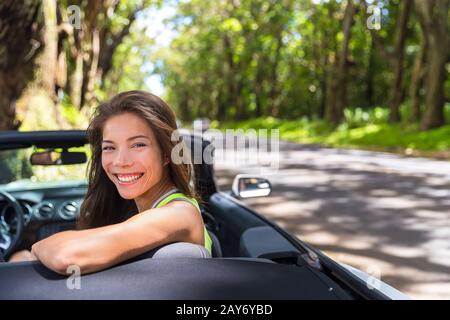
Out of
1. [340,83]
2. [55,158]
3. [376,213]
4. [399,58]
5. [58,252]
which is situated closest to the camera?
[58,252]

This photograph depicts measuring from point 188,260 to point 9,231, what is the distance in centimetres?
279

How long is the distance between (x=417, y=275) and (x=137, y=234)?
451 centimetres

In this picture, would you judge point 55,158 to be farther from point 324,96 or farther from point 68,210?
point 324,96

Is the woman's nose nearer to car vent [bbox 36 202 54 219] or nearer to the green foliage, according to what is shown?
car vent [bbox 36 202 54 219]

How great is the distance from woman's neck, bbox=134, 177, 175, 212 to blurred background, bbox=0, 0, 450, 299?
11.5 ft

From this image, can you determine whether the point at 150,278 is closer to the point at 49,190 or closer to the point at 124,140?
the point at 124,140

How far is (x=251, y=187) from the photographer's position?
3.79m

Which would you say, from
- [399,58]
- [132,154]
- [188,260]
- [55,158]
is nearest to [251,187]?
[55,158]

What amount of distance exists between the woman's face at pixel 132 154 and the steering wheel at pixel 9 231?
5.95 feet

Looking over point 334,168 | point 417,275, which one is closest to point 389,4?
point 334,168

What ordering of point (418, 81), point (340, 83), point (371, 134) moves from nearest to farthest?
point (418, 81), point (371, 134), point (340, 83)

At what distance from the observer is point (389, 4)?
30328 mm

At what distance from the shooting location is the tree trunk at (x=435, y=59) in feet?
70.0

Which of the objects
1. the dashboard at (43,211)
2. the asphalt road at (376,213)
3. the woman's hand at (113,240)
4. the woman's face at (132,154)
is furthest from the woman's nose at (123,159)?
the asphalt road at (376,213)
